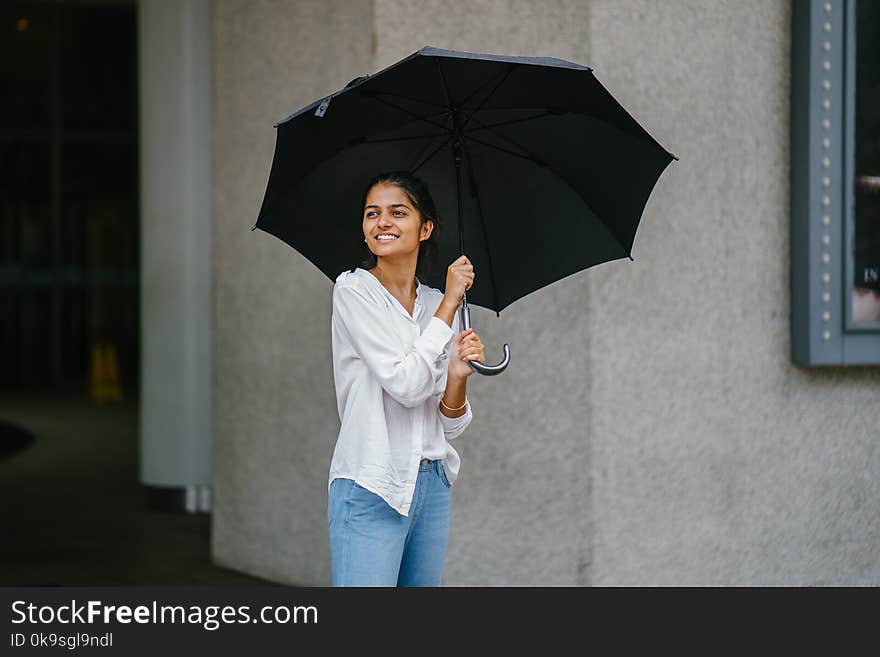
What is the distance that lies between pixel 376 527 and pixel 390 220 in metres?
0.83

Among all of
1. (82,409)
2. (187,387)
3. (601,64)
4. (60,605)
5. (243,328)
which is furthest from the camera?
(82,409)

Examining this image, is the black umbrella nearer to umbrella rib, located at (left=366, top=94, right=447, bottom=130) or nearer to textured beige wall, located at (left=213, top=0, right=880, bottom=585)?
umbrella rib, located at (left=366, top=94, right=447, bottom=130)

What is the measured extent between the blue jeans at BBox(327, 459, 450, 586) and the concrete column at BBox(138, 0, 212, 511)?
19.5 ft

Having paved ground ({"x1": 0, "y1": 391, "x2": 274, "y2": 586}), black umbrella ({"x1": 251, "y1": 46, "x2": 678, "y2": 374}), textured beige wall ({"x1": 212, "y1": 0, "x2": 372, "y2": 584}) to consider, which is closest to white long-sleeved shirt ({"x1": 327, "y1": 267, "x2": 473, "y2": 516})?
black umbrella ({"x1": 251, "y1": 46, "x2": 678, "y2": 374})

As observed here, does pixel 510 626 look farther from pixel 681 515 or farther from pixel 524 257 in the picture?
pixel 681 515

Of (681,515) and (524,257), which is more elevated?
(524,257)

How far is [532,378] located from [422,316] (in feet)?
7.69

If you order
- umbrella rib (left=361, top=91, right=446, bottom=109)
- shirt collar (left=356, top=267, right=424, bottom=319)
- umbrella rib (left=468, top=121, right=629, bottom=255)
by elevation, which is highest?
umbrella rib (left=361, top=91, right=446, bottom=109)

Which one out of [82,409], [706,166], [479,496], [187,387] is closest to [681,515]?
[479,496]

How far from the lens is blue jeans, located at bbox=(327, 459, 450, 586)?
2855 mm

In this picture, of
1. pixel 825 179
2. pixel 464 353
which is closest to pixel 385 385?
pixel 464 353

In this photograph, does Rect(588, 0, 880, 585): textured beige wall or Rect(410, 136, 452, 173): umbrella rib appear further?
Rect(588, 0, 880, 585): textured beige wall

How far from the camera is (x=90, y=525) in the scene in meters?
8.09

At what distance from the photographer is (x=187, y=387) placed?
8.64 meters
